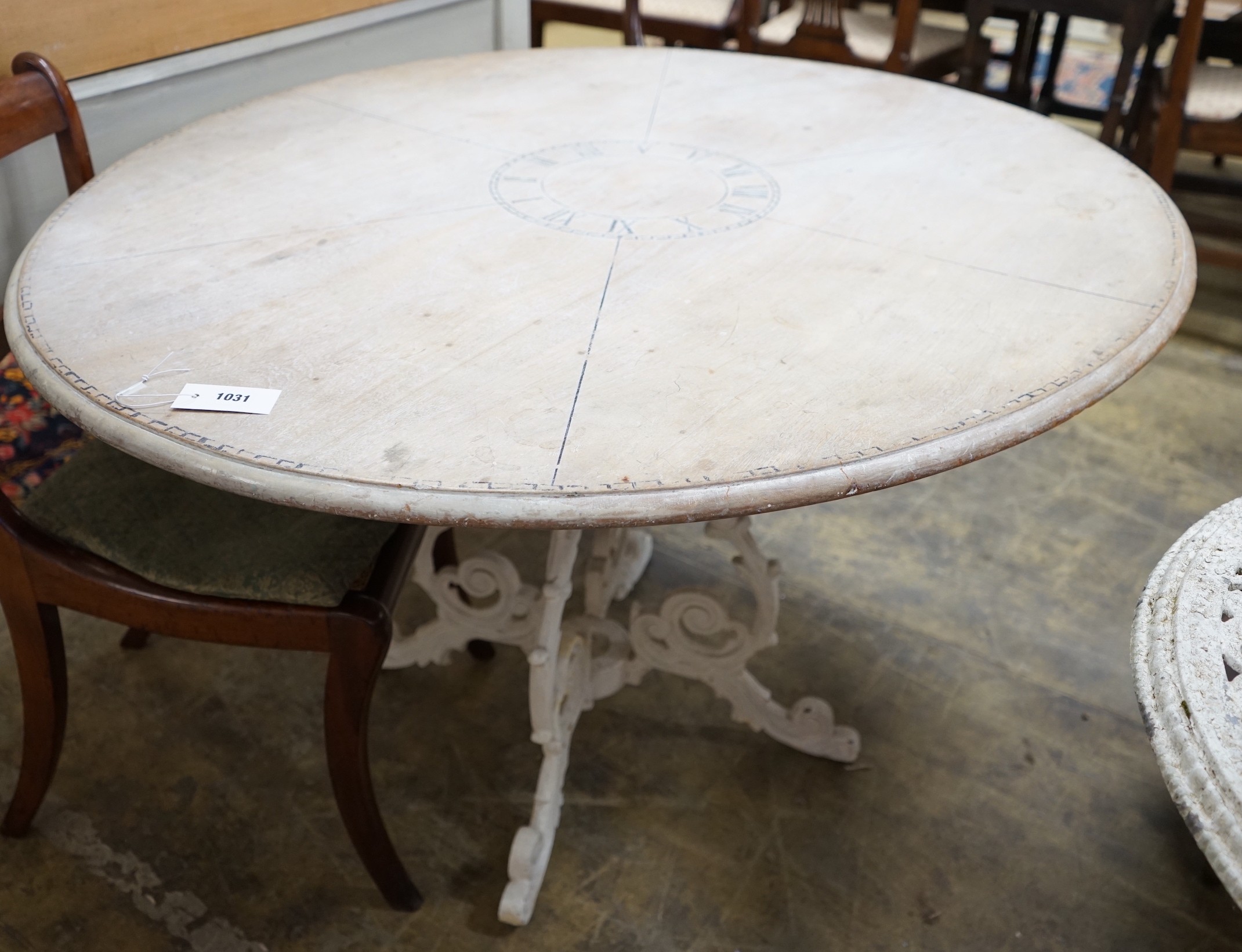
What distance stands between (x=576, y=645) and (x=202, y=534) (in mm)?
556

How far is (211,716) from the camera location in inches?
68.8

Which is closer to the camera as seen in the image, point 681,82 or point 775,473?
point 775,473

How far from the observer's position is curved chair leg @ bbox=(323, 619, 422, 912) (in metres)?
1.22

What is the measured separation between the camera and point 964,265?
4.24ft

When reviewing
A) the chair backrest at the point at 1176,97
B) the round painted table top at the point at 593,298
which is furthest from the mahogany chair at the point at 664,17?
the round painted table top at the point at 593,298

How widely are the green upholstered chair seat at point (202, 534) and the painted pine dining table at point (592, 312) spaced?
0.26 m

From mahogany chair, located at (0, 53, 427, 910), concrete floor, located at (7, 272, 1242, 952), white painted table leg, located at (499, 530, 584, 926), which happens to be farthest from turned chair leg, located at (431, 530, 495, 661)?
mahogany chair, located at (0, 53, 427, 910)

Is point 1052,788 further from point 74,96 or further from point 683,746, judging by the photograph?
point 74,96

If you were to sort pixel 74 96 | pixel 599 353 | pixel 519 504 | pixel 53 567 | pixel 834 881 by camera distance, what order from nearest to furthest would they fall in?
pixel 519 504
pixel 599 353
pixel 53 567
pixel 834 881
pixel 74 96

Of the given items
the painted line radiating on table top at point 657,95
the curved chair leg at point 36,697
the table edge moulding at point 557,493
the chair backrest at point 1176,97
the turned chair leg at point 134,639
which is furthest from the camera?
the chair backrest at point 1176,97

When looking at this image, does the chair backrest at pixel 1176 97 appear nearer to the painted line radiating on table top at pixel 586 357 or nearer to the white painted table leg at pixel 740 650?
the white painted table leg at pixel 740 650

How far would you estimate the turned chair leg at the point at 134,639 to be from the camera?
1.85 metres

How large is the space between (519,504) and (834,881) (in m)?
0.94

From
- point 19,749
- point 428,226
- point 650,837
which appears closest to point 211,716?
point 19,749
